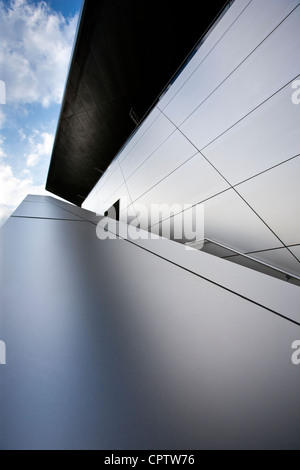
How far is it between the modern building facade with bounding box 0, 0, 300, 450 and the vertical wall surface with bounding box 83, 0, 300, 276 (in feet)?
0.07

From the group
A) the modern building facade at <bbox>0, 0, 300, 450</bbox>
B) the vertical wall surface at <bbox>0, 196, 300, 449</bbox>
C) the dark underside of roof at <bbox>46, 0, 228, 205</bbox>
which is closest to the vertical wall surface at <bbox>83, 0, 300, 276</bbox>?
the modern building facade at <bbox>0, 0, 300, 450</bbox>

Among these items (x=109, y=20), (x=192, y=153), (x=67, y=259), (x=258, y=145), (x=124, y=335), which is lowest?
(x=124, y=335)

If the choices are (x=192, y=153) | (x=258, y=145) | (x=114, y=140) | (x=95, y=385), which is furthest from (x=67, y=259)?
(x=114, y=140)

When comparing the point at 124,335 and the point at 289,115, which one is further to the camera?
the point at 289,115

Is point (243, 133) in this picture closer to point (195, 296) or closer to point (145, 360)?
point (195, 296)

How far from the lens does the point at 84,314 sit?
73cm

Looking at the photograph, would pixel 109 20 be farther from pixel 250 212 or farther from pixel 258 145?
pixel 250 212

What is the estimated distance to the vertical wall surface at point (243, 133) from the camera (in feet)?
9.04

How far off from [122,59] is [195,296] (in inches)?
257

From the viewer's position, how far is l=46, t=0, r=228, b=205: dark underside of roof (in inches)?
164

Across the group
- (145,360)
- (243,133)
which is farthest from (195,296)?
(243,133)

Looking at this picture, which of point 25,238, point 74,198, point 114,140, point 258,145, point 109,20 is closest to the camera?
point 25,238

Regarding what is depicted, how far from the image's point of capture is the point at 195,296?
0.93m

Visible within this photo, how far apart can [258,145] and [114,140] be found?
618 centimetres
